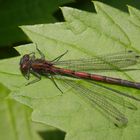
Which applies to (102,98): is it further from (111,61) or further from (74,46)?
(74,46)

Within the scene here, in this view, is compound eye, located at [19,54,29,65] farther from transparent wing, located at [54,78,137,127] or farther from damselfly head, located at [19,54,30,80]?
transparent wing, located at [54,78,137,127]

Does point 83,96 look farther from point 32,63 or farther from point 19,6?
point 19,6

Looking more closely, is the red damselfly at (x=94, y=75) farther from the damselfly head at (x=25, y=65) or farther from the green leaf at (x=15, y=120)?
the green leaf at (x=15, y=120)

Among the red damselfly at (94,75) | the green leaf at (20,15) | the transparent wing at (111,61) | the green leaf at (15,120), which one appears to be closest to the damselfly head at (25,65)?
the red damselfly at (94,75)

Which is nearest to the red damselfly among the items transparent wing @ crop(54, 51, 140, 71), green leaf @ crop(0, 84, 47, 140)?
transparent wing @ crop(54, 51, 140, 71)

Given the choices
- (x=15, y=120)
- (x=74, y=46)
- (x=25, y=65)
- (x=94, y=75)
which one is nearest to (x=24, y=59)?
(x=25, y=65)

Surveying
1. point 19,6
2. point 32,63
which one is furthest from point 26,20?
point 32,63
